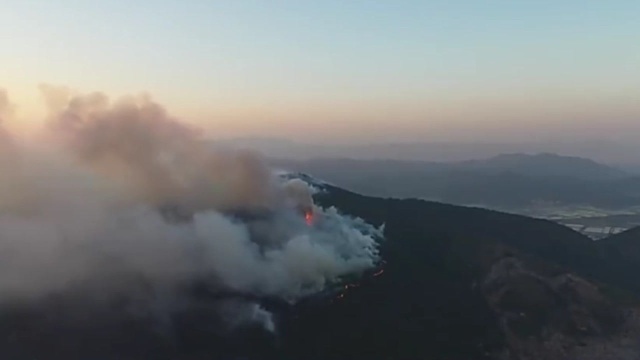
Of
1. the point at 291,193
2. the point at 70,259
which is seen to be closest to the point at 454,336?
the point at 291,193

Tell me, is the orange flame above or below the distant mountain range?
above

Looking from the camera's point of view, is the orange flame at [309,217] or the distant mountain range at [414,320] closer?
the distant mountain range at [414,320]

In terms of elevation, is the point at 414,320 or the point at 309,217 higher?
the point at 309,217

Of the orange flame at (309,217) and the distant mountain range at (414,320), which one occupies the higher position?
the orange flame at (309,217)

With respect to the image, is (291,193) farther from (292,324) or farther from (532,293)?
(532,293)

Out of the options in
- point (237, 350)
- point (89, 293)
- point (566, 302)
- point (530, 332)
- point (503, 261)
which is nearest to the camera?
point (237, 350)

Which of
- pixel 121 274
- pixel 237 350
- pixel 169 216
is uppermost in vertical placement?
pixel 169 216

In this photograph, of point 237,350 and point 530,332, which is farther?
point 530,332

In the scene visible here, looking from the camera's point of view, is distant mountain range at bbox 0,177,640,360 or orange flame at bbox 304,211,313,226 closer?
distant mountain range at bbox 0,177,640,360

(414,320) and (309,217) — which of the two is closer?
(414,320)

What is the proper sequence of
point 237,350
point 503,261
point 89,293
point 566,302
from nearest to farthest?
point 237,350, point 89,293, point 566,302, point 503,261

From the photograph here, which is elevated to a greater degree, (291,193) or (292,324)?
(291,193)
